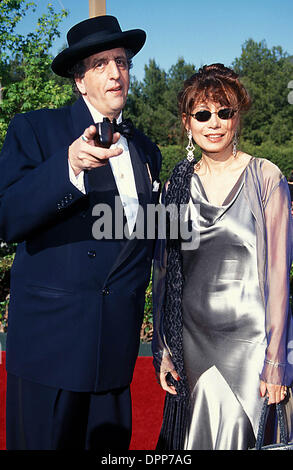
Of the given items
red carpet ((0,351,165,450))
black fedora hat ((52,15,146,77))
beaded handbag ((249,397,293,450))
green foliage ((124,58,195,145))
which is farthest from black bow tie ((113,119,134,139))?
green foliage ((124,58,195,145))

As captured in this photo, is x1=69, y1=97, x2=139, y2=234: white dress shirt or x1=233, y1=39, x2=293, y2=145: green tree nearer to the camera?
x1=69, y1=97, x2=139, y2=234: white dress shirt

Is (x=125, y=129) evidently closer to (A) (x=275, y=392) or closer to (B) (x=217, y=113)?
(B) (x=217, y=113)

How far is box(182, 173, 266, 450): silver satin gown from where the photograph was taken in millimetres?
2684

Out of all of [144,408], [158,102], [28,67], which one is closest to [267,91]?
[158,102]

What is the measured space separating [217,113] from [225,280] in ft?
2.78

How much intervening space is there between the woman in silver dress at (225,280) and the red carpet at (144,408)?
40.7 inches

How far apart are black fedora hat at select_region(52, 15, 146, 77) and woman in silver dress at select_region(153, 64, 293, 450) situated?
0.40 metres

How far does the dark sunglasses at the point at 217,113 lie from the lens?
269cm

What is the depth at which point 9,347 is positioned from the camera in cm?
253

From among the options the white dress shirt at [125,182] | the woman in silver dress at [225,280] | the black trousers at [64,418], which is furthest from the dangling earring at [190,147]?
the black trousers at [64,418]

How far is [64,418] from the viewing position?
2.44m

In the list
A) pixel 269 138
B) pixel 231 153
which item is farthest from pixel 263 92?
pixel 231 153

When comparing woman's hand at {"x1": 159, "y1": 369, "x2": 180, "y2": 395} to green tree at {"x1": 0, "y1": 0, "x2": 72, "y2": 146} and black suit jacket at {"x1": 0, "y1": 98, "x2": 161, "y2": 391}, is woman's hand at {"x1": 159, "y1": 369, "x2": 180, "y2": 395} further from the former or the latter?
green tree at {"x1": 0, "y1": 0, "x2": 72, "y2": 146}

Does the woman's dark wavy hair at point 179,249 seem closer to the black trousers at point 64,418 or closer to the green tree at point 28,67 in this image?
the black trousers at point 64,418
